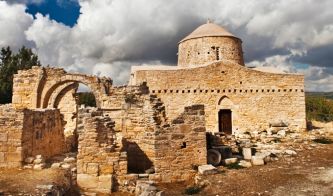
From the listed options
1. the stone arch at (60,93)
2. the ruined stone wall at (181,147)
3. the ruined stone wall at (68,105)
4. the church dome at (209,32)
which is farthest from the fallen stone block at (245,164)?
the church dome at (209,32)

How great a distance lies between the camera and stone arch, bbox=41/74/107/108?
15.7m

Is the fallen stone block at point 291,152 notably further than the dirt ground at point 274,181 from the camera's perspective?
Yes

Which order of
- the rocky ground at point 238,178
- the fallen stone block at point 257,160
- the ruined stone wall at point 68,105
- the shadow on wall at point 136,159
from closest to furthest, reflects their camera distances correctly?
the rocky ground at point 238,178 < the shadow on wall at point 136,159 < the fallen stone block at point 257,160 < the ruined stone wall at point 68,105

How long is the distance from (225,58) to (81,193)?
16334mm

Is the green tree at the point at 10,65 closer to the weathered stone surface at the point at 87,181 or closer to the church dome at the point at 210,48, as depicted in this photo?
the church dome at the point at 210,48

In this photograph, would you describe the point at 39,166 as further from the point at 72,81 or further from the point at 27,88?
the point at 72,81

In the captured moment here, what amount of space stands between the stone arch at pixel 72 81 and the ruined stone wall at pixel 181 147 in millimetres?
6821

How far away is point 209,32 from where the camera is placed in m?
23.0

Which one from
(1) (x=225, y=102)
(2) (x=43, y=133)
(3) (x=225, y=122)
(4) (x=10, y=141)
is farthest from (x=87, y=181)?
(3) (x=225, y=122)

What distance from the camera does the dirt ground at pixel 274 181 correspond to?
7719mm

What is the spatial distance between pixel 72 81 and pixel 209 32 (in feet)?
35.0

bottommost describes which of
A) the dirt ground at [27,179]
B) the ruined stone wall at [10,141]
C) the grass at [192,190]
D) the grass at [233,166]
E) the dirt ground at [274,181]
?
the grass at [192,190]

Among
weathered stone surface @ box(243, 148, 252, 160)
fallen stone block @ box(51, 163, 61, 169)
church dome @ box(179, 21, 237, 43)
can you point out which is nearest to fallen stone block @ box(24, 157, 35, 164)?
fallen stone block @ box(51, 163, 61, 169)

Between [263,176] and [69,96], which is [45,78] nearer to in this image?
[69,96]
